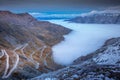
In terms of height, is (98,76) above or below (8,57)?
above

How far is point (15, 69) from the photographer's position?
152500 millimetres

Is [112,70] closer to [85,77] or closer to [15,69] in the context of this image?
[85,77]

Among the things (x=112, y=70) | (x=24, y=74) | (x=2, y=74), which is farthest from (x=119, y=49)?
(x=112, y=70)

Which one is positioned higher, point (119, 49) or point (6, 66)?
point (119, 49)

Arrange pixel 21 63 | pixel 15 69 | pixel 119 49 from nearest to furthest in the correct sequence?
pixel 119 49, pixel 15 69, pixel 21 63

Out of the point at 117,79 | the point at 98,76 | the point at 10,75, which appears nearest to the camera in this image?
the point at 117,79

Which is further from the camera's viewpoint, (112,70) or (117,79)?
(112,70)

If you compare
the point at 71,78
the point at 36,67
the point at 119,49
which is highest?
the point at 71,78

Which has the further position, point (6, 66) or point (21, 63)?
point (21, 63)

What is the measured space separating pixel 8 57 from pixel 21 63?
50.6 ft

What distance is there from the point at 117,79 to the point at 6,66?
131890mm

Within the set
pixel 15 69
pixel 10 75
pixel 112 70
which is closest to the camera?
pixel 112 70

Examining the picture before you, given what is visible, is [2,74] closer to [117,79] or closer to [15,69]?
[15,69]

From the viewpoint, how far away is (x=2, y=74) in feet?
457
